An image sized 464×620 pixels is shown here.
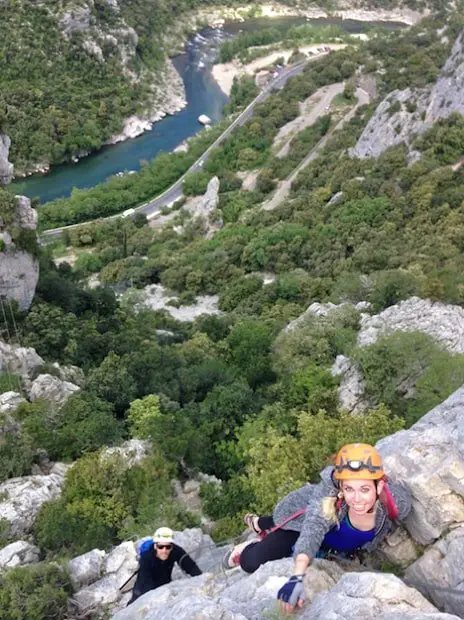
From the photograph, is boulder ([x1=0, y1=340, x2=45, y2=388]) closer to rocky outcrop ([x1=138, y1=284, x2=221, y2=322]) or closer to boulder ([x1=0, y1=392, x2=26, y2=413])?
boulder ([x1=0, y1=392, x2=26, y2=413])

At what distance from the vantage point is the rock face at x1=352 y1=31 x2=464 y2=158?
54.1m

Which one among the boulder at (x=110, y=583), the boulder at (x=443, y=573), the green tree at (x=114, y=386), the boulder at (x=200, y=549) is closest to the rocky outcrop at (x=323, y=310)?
the green tree at (x=114, y=386)

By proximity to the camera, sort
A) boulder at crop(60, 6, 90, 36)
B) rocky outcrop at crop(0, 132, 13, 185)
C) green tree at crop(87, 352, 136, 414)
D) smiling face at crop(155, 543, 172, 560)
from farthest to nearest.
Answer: boulder at crop(60, 6, 90, 36) → rocky outcrop at crop(0, 132, 13, 185) → green tree at crop(87, 352, 136, 414) → smiling face at crop(155, 543, 172, 560)

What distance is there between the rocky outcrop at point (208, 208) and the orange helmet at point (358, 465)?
184ft

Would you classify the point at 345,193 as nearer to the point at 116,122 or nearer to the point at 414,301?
the point at 414,301

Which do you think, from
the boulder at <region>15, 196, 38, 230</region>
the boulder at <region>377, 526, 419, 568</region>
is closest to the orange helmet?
the boulder at <region>377, 526, 419, 568</region>

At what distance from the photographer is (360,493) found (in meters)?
7.33

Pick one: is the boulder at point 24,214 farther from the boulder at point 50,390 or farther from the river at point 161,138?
the river at point 161,138

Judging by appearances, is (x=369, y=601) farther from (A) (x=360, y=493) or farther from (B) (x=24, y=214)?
(B) (x=24, y=214)

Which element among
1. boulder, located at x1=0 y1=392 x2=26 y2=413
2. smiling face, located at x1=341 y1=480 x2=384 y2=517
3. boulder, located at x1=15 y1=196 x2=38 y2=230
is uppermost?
smiling face, located at x1=341 y1=480 x2=384 y2=517

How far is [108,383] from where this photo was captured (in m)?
24.8

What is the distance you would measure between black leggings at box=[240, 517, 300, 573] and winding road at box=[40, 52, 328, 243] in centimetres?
6205

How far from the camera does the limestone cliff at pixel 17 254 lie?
27.1m

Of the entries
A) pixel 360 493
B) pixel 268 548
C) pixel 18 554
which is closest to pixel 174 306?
pixel 18 554
